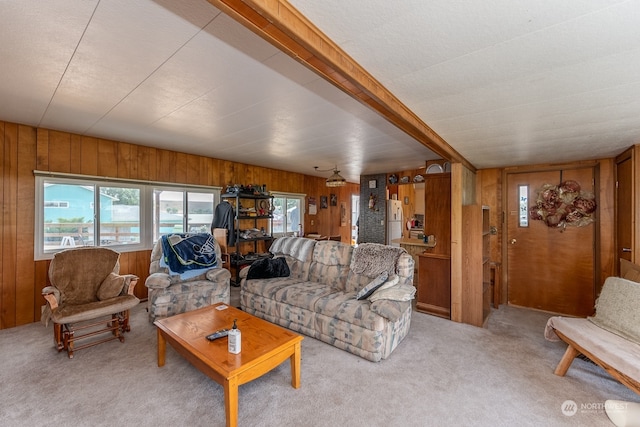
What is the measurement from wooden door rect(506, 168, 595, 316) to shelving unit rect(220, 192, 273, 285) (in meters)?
4.11

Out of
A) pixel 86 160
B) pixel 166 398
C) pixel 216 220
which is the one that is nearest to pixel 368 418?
pixel 166 398

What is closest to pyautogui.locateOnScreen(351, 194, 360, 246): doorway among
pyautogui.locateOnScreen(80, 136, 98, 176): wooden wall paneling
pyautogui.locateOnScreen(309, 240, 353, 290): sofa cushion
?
pyautogui.locateOnScreen(309, 240, 353, 290): sofa cushion

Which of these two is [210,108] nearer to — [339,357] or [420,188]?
[339,357]

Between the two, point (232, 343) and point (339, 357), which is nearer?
point (232, 343)

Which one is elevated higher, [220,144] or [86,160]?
[220,144]

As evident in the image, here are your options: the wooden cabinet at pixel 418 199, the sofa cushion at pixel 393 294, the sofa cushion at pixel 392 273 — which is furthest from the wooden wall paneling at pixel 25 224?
the wooden cabinet at pixel 418 199

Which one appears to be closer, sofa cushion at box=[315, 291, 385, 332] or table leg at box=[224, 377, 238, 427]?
table leg at box=[224, 377, 238, 427]

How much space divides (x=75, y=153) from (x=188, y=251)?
191 cm

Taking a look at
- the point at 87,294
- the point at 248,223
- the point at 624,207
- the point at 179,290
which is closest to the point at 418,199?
the point at 624,207

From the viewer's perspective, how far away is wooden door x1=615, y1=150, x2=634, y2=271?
3.08m

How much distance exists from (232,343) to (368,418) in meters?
1.04

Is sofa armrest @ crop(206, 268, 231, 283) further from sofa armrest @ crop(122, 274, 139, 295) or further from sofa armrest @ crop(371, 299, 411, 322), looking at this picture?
sofa armrest @ crop(371, 299, 411, 322)

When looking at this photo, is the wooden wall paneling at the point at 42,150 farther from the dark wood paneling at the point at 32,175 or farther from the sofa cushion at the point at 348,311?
the sofa cushion at the point at 348,311

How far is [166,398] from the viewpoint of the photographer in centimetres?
201
